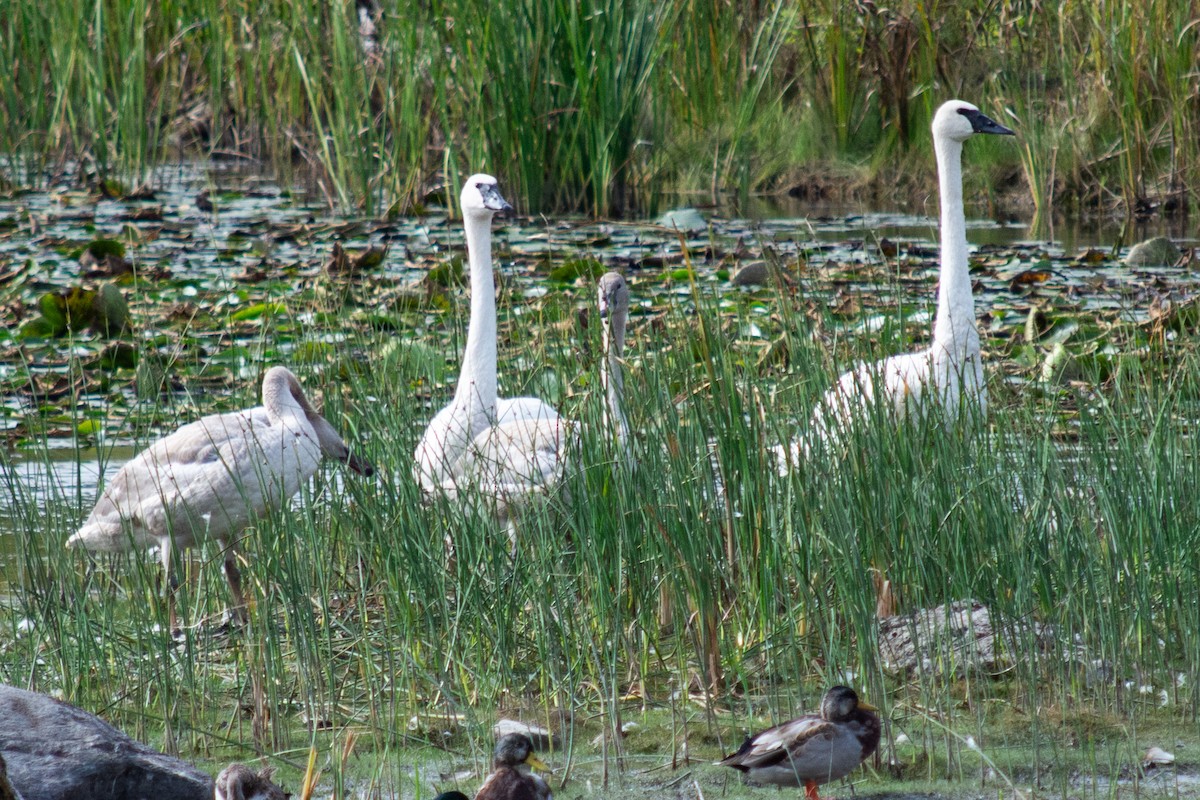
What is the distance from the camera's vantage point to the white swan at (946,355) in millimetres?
4363

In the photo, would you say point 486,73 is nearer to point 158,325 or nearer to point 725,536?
point 158,325

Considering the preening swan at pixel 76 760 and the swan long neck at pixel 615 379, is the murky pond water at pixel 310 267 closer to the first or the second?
the swan long neck at pixel 615 379

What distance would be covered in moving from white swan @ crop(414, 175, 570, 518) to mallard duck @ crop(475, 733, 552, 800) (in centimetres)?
117

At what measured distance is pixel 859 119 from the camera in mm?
13359

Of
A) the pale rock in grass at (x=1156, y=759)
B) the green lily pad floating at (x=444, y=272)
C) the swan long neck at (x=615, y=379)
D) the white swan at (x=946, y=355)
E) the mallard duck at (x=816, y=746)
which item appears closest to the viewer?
the mallard duck at (x=816, y=746)

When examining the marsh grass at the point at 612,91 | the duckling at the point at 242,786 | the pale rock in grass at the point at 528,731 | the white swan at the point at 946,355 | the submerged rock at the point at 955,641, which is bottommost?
the pale rock in grass at the point at 528,731

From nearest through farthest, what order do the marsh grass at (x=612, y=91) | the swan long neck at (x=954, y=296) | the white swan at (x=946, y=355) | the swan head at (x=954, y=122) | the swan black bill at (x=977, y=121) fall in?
the white swan at (x=946, y=355) < the swan long neck at (x=954, y=296) < the swan head at (x=954, y=122) < the swan black bill at (x=977, y=121) < the marsh grass at (x=612, y=91)

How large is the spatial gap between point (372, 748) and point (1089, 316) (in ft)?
15.8

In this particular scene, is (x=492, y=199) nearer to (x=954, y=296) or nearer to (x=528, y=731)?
(x=954, y=296)

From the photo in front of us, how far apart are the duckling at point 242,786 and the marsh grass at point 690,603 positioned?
20 centimetres

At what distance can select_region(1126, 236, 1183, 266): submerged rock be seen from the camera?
28.5 feet

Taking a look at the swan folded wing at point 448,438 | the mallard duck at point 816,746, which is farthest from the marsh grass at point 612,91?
the mallard duck at point 816,746

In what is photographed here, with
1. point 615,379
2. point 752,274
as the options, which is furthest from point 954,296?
point 752,274

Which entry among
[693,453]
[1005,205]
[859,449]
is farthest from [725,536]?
[1005,205]
